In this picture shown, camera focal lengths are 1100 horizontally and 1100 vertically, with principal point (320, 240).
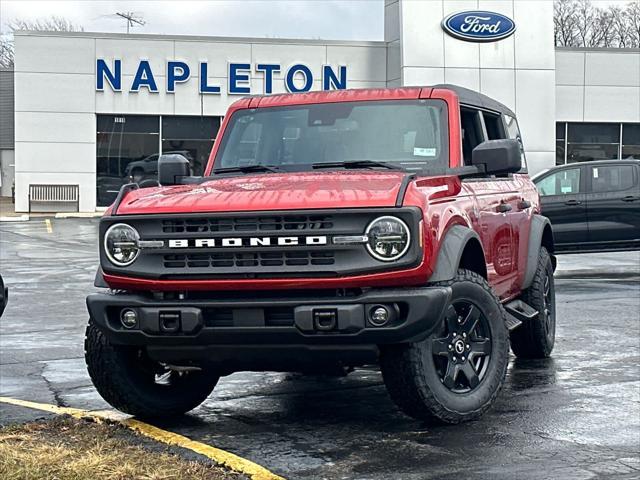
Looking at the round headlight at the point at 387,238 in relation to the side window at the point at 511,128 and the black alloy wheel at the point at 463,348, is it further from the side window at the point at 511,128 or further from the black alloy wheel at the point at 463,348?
the side window at the point at 511,128

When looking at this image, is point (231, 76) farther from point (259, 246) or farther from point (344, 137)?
point (259, 246)

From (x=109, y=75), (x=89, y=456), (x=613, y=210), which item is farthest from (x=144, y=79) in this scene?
(x=89, y=456)

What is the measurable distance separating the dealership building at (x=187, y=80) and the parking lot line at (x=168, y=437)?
27.2m

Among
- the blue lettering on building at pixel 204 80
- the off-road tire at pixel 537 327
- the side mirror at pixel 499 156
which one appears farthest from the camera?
the blue lettering on building at pixel 204 80

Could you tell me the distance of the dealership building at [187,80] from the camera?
110 feet

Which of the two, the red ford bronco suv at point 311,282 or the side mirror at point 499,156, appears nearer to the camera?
the red ford bronco suv at point 311,282

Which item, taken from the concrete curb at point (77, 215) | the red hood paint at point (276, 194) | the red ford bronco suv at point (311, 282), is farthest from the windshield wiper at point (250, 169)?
the concrete curb at point (77, 215)

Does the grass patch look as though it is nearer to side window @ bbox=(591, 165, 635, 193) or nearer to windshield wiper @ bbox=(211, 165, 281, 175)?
windshield wiper @ bbox=(211, 165, 281, 175)

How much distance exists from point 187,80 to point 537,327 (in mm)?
26993

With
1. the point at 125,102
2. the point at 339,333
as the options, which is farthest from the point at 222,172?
the point at 125,102

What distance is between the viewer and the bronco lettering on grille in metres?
5.59

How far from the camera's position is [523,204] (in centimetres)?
818

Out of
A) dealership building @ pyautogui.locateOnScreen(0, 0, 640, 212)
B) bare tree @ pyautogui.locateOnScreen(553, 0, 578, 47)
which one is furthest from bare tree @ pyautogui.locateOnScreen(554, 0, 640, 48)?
dealership building @ pyautogui.locateOnScreen(0, 0, 640, 212)

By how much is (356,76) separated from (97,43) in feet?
27.1
